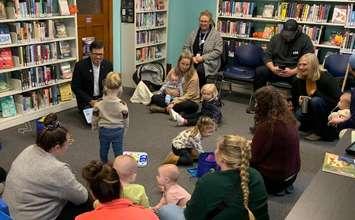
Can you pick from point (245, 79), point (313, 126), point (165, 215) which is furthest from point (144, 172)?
point (245, 79)

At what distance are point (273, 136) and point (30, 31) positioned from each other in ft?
10.7

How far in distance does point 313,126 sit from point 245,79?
52.2 inches

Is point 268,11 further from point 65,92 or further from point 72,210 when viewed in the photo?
point 72,210

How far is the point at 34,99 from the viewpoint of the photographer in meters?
4.66

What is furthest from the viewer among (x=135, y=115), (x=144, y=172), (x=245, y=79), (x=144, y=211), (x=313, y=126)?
(x=245, y=79)

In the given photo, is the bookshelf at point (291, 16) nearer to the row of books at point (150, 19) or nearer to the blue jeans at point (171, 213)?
the row of books at point (150, 19)

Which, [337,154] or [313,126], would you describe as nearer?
[337,154]

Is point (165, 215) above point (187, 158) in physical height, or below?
above

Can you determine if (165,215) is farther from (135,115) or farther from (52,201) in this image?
(135,115)

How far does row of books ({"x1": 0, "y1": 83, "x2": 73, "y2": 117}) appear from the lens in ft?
14.4

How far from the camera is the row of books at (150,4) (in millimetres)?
5906

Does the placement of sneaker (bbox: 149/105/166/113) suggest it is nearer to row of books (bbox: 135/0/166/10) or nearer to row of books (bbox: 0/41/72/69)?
row of books (bbox: 0/41/72/69)

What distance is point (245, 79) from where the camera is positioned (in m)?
5.48

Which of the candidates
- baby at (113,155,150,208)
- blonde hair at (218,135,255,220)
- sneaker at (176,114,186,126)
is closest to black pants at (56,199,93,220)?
baby at (113,155,150,208)
